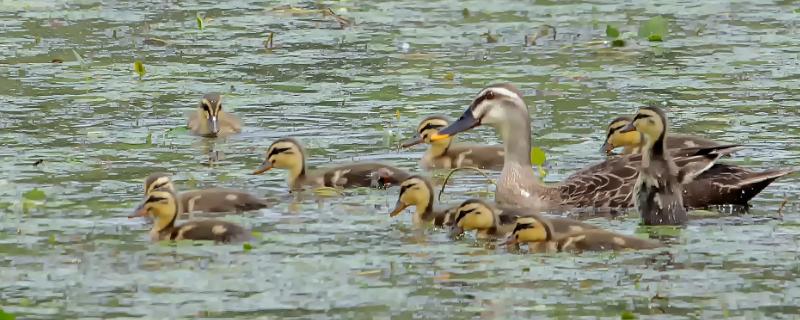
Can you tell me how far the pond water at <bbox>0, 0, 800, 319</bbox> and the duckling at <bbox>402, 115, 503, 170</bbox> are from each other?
0.18m

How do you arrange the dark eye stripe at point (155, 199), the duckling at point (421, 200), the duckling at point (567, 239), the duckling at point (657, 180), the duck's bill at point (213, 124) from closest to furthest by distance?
the duckling at point (567, 239)
the dark eye stripe at point (155, 199)
the duckling at point (657, 180)
the duckling at point (421, 200)
the duck's bill at point (213, 124)

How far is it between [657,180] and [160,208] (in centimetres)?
246

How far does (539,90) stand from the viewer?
579 inches

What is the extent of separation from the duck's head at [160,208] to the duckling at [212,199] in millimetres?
421

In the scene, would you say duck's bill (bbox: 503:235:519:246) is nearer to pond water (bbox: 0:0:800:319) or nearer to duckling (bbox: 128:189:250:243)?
pond water (bbox: 0:0:800:319)

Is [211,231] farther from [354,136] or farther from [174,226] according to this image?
[354,136]

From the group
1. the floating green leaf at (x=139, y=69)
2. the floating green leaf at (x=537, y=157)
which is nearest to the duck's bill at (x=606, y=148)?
the floating green leaf at (x=537, y=157)

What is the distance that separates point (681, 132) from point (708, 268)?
4364 mm

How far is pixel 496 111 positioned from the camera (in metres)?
11.4

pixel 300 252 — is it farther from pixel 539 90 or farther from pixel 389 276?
pixel 539 90

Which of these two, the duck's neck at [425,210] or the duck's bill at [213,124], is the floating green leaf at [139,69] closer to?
the duck's bill at [213,124]

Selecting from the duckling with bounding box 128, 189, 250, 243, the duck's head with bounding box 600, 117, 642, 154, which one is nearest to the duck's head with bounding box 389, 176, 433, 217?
the duckling with bounding box 128, 189, 250, 243

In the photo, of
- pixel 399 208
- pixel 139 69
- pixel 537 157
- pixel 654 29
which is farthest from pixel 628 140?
pixel 654 29

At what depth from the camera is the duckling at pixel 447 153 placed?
1223 centimetres
